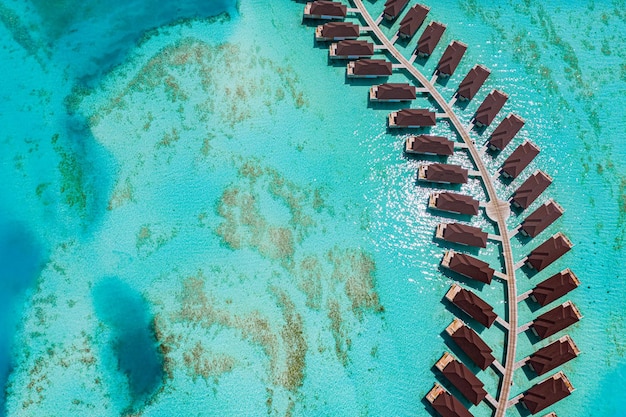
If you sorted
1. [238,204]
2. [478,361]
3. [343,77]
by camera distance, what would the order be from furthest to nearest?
[343,77] → [238,204] → [478,361]

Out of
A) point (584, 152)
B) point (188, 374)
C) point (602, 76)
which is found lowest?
point (188, 374)

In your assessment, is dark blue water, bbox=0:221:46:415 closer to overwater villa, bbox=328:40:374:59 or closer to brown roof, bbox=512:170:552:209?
overwater villa, bbox=328:40:374:59

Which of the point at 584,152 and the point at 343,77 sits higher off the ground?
the point at 584,152

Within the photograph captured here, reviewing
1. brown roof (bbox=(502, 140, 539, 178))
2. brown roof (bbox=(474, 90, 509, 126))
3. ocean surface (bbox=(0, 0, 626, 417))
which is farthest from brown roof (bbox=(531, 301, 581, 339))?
brown roof (bbox=(474, 90, 509, 126))

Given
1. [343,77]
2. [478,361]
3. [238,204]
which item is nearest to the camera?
[478,361]

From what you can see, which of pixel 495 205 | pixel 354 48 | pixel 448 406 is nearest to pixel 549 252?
pixel 495 205

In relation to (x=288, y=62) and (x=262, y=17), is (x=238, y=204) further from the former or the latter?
(x=262, y=17)

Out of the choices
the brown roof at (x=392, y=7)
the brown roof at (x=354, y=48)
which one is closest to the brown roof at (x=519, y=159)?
the brown roof at (x=354, y=48)

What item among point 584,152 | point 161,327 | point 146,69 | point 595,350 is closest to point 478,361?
point 595,350
